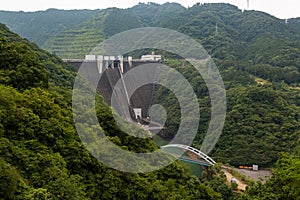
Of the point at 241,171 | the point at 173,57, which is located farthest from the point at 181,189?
the point at 173,57

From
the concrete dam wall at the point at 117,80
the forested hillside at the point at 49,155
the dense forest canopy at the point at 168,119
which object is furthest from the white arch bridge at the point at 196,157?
the forested hillside at the point at 49,155

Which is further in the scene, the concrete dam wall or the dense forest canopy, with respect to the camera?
the concrete dam wall

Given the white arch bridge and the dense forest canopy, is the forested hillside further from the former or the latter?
the white arch bridge

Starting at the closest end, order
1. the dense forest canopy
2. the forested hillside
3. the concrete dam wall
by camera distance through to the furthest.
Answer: the forested hillside
the dense forest canopy
the concrete dam wall

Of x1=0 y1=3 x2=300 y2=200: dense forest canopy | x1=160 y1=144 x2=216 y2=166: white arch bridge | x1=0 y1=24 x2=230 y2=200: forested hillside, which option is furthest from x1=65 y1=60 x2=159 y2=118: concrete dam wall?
x1=0 y1=24 x2=230 y2=200: forested hillside

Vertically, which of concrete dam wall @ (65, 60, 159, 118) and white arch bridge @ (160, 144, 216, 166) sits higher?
concrete dam wall @ (65, 60, 159, 118)

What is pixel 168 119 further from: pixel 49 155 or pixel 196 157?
pixel 49 155

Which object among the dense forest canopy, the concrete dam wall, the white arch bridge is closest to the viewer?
the dense forest canopy

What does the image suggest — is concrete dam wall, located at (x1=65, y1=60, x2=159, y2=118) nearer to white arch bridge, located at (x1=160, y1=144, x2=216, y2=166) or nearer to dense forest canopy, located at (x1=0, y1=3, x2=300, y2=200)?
dense forest canopy, located at (x1=0, y1=3, x2=300, y2=200)

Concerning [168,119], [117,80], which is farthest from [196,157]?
[117,80]
